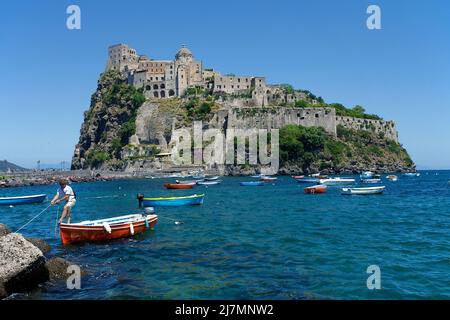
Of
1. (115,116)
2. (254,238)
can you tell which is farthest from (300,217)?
(115,116)

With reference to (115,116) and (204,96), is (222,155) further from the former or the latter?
(115,116)

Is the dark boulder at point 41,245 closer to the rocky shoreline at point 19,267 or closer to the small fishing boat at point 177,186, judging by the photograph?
the rocky shoreline at point 19,267

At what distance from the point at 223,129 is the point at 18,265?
74444 millimetres

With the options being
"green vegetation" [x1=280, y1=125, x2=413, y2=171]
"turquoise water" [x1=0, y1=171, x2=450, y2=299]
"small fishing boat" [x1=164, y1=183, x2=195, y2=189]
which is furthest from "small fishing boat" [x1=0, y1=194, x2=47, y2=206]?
"green vegetation" [x1=280, y1=125, x2=413, y2=171]

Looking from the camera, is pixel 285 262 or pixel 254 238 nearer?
pixel 285 262

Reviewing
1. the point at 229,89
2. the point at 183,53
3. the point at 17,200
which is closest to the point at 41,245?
the point at 17,200

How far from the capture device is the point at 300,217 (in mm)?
25109

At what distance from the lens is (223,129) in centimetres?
8419

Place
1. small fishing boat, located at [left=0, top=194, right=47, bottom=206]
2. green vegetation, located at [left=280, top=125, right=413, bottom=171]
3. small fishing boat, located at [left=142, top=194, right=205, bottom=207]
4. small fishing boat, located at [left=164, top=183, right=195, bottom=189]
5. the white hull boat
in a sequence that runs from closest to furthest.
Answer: small fishing boat, located at [left=142, top=194, right=205, bottom=207]
small fishing boat, located at [left=0, top=194, right=47, bottom=206]
small fishing boat, located at [left=164, top=183, right=195, bottom=189]
the white hull boat
green vegetation, located at [left=280, top=125, right=413, bottom=171]

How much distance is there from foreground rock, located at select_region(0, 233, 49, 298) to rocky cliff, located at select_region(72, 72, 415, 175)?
70.5m

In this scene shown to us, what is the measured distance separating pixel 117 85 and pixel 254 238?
92.5m

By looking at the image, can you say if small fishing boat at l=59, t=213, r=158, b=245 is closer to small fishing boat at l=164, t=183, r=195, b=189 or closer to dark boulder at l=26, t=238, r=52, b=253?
dark boulder at l=26, t=238, r=52, b=253

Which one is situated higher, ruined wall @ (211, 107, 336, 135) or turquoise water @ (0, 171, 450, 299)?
ruined wall @ (211, 107, 336, 135)

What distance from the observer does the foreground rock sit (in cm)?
1025
